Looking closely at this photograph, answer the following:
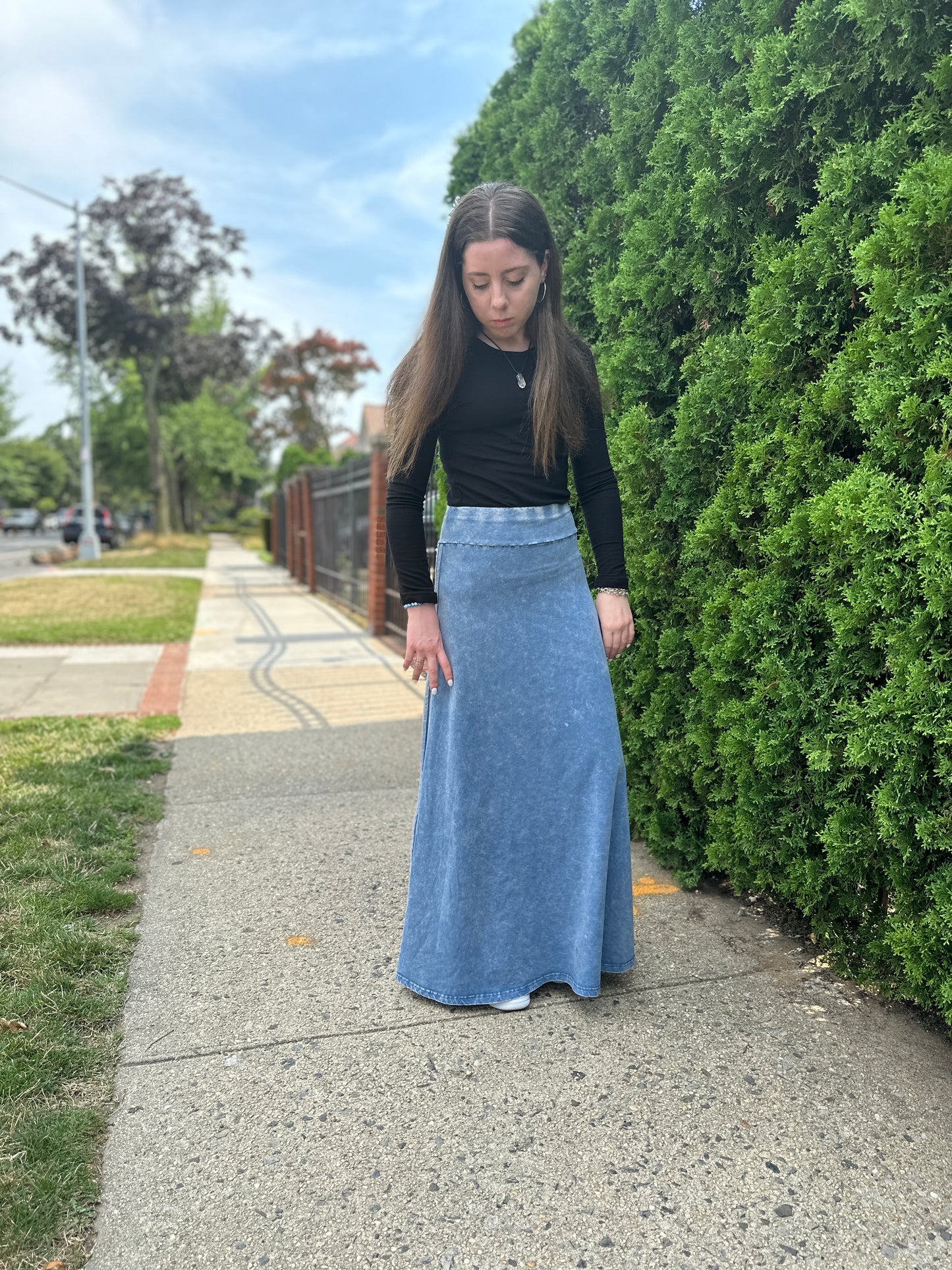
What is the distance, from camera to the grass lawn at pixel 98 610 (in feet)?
30.6

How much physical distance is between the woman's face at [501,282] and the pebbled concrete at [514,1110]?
1.80 metres

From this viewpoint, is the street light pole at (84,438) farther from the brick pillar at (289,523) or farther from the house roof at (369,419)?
the house roof at (369,419)

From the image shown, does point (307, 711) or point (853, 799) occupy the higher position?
point (853, 799)

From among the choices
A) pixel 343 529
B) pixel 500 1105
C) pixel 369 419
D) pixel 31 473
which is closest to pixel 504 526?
pixel 500 1105

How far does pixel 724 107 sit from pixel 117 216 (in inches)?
1297

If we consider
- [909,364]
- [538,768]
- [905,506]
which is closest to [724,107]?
[909,364]

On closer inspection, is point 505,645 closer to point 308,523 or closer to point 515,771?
point 515,771

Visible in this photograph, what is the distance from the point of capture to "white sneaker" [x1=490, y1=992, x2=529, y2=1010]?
2443 mm

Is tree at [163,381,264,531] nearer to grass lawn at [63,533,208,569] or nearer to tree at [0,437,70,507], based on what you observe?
grass lawn at [63,533,208,569]

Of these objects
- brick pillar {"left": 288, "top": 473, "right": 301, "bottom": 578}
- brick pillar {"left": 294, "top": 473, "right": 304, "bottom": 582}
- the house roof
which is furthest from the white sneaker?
the house roof

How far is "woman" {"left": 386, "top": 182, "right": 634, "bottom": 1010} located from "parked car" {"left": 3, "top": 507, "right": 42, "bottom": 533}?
63.1 metres

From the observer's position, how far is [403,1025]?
7.85ft

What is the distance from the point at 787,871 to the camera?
8.75 ft

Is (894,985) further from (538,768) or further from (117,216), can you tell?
(117,216)
